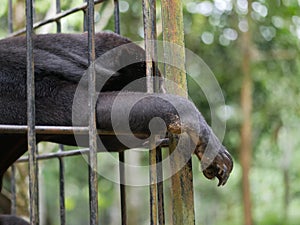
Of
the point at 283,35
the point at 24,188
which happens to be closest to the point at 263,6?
the point at 283,35

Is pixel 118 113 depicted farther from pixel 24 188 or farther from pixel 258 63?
pixel 258 63

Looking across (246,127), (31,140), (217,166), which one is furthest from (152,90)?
(246,127)

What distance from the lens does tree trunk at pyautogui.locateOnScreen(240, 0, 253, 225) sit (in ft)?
30.7

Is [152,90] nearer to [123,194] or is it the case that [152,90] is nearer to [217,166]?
[217,166]

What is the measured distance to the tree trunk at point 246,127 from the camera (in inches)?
369

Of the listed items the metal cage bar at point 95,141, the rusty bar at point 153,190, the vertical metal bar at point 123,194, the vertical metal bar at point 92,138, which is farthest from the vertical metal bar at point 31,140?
the vertical metal bar at point 123,194

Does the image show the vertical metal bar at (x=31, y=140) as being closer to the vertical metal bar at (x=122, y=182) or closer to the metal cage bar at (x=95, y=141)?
the metal cage bar at (x=95, y=141)

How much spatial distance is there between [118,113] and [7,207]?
8.61 ft

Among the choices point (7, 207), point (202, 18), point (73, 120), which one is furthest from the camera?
point (202, 18)

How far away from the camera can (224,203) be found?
22703 millimetres

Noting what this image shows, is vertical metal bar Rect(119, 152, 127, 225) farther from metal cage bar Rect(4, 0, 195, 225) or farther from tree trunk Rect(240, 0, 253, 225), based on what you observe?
tree trunk Rect(240, 0, 253, 225)

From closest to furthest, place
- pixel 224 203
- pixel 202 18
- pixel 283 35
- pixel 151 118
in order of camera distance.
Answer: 1. pixel 151 118
2. pixel 202 18
3. pixel 283 35
4. pixel 224 203

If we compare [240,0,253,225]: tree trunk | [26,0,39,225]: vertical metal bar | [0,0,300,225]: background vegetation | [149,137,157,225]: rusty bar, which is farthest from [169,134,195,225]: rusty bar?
[240,0,253,225]: tree trunk

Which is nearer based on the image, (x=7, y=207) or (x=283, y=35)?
(x=7, y=207)
